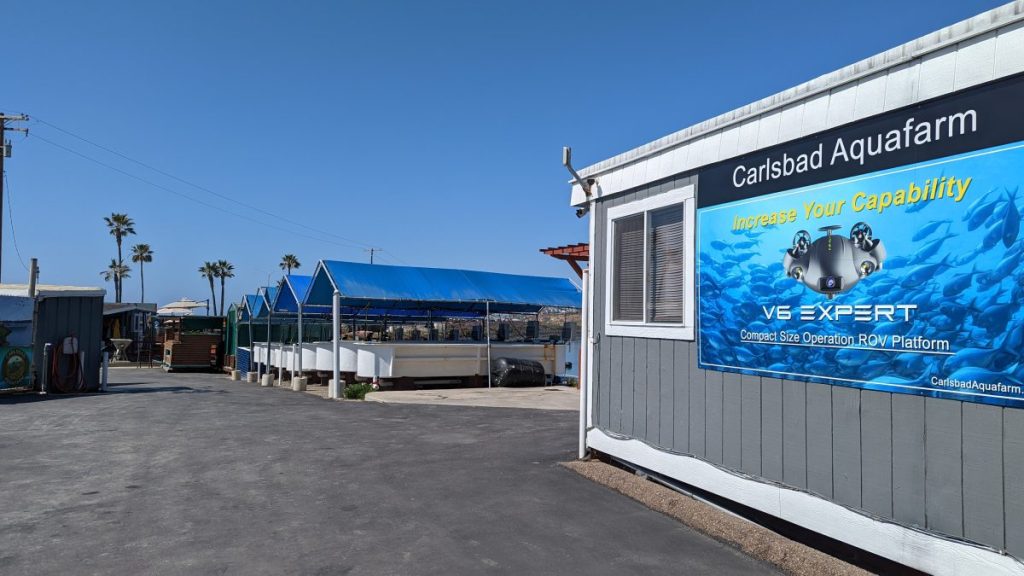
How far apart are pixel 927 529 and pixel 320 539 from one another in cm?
432

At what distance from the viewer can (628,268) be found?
7.41 m

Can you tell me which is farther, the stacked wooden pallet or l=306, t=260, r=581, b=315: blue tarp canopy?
the stacked wooden pallet

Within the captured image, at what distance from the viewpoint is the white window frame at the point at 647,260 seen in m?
6.35

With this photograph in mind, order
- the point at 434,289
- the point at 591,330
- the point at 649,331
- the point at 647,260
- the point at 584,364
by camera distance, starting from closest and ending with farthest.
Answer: the point at 649,331, the point at 647,260, the point at 591,330, the point at 584,364, the point at 434,289

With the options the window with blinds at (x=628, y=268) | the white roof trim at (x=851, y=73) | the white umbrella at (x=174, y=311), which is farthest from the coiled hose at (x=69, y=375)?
the white umbrella at (x=174, y=311)

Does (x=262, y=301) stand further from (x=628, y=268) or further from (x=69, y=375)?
(x=628, y=268)

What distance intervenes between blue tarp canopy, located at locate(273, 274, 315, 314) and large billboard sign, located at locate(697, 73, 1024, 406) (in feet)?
61.9

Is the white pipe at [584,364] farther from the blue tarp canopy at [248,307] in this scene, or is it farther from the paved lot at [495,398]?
the blue tarp canopy at [248,307]

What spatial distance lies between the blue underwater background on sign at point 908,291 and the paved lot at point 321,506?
5.43 ft

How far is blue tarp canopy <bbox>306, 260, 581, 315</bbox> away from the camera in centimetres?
1975

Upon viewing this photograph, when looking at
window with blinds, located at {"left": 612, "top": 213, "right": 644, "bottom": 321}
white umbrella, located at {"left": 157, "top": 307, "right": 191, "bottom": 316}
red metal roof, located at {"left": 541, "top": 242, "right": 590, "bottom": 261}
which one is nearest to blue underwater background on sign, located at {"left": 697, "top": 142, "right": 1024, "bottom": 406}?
window with blinds, located at {"left": 612, "top": 213, "right": 644, "bottom": 321}

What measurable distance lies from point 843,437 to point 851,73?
8.64 ft

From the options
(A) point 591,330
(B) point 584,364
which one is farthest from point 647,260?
(B) point 584,364

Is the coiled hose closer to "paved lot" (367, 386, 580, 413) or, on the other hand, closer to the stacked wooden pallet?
"paved lot" (367, 386, 580, 413)
